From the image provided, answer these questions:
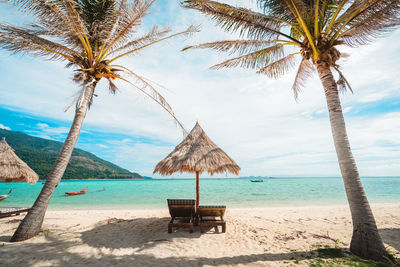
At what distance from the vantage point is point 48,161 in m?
55.7

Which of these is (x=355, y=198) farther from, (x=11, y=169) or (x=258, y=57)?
(x=11, y=169)

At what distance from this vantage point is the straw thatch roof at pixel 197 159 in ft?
19.4

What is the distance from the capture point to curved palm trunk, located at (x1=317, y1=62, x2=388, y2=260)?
330 cm

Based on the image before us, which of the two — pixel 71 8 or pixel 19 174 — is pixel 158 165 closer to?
pixel 71 8

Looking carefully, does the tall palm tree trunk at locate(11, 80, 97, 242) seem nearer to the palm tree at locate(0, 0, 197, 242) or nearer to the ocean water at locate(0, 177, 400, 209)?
the palm tree at locate(0, 0, 197, 242)

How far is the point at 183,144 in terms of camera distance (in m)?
6.68

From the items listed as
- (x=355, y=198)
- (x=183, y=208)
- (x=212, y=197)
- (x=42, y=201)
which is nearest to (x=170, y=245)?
(x=183, y=208)

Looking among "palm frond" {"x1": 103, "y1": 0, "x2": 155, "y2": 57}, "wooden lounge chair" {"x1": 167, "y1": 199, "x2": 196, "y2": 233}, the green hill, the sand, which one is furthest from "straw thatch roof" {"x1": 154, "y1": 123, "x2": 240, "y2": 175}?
the green hill

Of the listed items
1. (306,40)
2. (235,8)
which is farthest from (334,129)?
(235,8)

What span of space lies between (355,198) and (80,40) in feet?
25.5

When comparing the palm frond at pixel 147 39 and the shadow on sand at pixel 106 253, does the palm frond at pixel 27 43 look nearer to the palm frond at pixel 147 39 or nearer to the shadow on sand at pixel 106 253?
the palm frond at pixel 147 39

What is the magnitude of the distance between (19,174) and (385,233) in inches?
526

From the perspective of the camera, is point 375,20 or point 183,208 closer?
point 375,20

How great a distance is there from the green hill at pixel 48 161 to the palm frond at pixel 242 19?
26.6 meters
